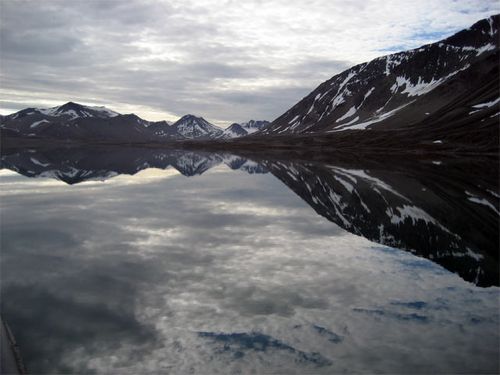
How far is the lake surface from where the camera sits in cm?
1231

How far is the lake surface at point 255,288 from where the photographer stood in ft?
40.4

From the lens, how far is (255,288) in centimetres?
1786

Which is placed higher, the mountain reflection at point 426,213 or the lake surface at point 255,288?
the mountain reflection at point 426,213

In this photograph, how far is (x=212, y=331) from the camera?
13883 mm

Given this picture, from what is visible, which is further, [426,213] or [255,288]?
[426,213]

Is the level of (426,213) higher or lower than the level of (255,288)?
higher

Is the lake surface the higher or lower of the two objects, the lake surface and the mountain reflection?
the lower

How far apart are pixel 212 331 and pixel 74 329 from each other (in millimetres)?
4292

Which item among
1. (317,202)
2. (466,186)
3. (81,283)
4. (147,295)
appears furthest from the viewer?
(466,186)

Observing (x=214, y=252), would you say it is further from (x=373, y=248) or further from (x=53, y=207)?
(x=53, y=207)

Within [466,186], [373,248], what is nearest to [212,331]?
[373,248]

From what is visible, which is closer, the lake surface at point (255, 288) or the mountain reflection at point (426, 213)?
the lake surface at point (255, 288)

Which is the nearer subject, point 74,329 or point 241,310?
point 74,329

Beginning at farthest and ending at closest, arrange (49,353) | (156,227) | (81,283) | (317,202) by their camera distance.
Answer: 1. (317,202)
2. (156,227)
3. (81,283)
4. (49,353)
